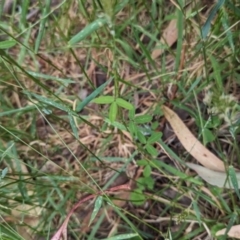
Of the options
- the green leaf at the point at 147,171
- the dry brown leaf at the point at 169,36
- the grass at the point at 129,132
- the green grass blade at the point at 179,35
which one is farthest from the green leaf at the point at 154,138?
the dry brown leaf at the point at 169,36

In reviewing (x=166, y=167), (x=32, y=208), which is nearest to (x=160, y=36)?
(x=166, y=167)

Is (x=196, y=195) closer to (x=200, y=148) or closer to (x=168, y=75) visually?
(x=200, y=148)

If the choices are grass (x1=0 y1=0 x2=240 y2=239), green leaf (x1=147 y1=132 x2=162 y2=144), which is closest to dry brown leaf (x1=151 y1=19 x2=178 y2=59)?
grass (x1=0 y1=0 x2=240 y2=239)

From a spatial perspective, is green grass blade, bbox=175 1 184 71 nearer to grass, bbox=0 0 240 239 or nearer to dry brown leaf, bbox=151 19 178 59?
grass, bbox=0 0 240 239

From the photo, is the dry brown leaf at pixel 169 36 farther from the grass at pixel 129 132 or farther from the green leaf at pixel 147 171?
the green leaf at pixel 147 171

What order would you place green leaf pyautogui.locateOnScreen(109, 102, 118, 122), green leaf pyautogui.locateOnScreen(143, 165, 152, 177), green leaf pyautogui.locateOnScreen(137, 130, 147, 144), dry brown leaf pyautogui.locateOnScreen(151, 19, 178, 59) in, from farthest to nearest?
dry brown leaf pyautogui.locateOnScreen(151, 19, 178, 59) < green leaf pyautogui.locateOnScreen(143, 165, 152, 177) < green leaf pyautogui.locateOnScreen(137, 130, 147, 144) < green leaf pyautogui.locateOnScreen(109, 102, 118, 122)
